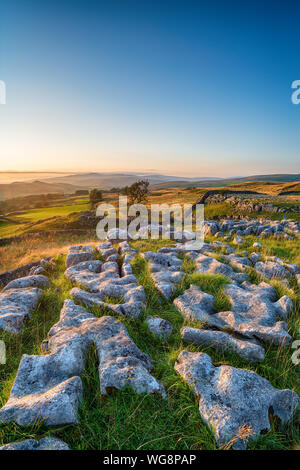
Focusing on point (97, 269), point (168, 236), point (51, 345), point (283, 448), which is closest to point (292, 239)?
point (168, 236)

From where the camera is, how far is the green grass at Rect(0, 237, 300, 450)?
9.29ft

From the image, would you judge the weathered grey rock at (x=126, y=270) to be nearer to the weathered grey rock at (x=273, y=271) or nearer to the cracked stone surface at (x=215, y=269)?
the cracked stone surface at (x=215, y=269)

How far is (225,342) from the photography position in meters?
4.43

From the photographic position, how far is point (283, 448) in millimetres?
2770

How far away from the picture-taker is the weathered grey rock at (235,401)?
2861mm

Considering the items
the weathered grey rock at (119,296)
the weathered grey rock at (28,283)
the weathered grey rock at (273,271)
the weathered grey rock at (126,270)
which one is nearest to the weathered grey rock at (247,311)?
the weathered grey rock at (119,296)

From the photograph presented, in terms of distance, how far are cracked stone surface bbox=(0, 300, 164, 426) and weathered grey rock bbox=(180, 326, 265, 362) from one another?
116cm

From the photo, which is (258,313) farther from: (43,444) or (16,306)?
(16,306)

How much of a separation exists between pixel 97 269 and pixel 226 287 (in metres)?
5.43

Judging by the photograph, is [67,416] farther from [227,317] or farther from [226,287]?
[226,287]

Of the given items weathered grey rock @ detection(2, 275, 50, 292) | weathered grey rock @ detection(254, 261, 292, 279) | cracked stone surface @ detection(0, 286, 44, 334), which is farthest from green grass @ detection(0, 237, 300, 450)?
weathered grey rock @ detection(254, 261, 292, 279)

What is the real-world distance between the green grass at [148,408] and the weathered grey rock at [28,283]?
271 centimetres

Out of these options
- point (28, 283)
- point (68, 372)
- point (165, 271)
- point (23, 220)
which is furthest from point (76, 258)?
point (23, 220)

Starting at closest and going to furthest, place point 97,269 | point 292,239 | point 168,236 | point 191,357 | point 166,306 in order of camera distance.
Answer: point 191,357 → point 166,306 → point 97,269 → point 292,239 → point 168,236
